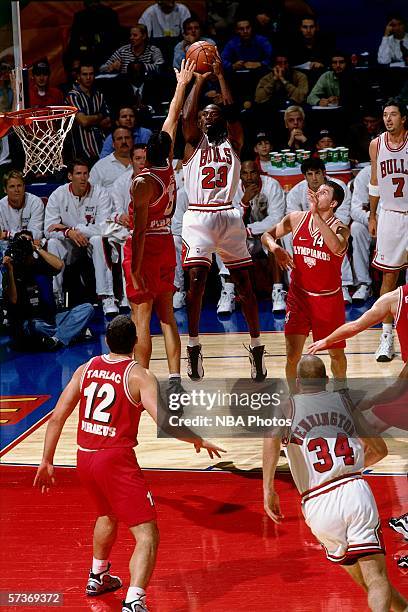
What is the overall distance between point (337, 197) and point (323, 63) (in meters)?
5.62

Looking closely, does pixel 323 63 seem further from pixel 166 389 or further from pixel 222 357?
pixel 166 389

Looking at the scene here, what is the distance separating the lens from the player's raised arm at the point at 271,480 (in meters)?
5.66

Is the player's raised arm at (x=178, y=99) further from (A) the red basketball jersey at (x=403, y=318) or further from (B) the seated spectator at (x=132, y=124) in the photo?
(B) the seated spectator at (x=132, y=124)

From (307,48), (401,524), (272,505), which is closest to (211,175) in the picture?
(272,505)

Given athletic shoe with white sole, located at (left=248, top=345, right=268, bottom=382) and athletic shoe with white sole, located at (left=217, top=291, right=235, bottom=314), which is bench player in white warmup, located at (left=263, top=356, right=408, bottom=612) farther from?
athletic shoe with white sole, located at (left=217, top=291, right=235, bottom=314)

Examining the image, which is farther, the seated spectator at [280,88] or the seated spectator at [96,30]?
the seated spectator at [96,30]

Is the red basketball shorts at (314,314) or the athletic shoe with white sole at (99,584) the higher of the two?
the red basketball shorts at (314,314)

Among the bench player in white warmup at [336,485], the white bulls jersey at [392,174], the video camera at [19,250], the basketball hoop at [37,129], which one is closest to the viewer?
the bench player in white warmup at [336,485]

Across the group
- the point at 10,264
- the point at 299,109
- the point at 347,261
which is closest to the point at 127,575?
the point at 10,264

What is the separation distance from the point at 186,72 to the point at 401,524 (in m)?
3.47

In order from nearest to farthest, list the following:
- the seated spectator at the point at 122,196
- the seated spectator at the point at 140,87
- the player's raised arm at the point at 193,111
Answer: the player's raised arm at the point at 193,111 < the seated spectator at the point at 122,196 < the seated spectator at the point at 140,87

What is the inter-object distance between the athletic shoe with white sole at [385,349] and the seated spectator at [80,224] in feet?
8.87

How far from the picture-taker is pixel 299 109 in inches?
424

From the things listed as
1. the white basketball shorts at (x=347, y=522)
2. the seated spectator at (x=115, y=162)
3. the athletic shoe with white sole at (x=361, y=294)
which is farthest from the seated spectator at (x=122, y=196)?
the white basketball shorts at (x=347, y=522)
